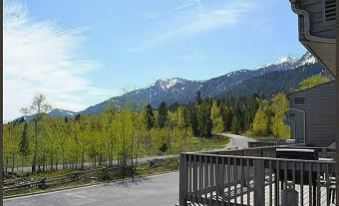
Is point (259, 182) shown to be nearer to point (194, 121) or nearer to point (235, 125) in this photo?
point (194, 121)

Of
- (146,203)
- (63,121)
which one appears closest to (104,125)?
(63,121)

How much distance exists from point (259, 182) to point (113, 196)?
766cm

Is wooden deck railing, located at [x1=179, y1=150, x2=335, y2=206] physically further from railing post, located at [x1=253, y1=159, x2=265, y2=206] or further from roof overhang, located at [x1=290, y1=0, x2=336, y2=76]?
roof overhang, located at [x1=290, y1=0, x2=336, y2=76]

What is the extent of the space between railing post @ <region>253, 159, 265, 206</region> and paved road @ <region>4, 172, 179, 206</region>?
16.4 feet

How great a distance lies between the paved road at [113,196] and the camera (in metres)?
12.3

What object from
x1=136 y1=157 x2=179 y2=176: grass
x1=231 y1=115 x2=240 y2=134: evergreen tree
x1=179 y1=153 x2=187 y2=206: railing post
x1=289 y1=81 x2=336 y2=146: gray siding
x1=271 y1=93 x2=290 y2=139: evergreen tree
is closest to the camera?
x1=179 y1=153 x2=187 y2=206: railing post

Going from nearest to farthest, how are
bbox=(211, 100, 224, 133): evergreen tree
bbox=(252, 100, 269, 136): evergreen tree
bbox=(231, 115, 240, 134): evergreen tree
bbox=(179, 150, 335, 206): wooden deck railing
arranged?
bbox=(179, 150, 335, 206): wooden deck railing, bbox=(252, 100, 269, 136): evergreen tree, bbox=(211, 100, 224, 133): evergreen tree, bbox=(231, 115, 240, 134): evergreen tree

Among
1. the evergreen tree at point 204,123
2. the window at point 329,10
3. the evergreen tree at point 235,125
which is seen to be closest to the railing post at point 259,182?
the window at point 329,10

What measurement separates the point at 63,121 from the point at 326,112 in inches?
718

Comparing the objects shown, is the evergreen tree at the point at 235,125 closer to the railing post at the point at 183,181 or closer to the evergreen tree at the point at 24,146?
the evergreen tree at the point at 24,146

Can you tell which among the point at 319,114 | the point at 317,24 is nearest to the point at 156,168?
the point at 319,114

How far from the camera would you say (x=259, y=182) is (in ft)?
22.5

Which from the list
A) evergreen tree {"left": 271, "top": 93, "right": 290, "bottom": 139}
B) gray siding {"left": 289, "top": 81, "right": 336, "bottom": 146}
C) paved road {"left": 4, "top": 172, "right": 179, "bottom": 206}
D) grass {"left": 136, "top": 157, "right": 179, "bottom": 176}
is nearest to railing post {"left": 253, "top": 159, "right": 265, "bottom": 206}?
paved road {"left": 4, "top": 172, "right": 179, "bottom": 206}

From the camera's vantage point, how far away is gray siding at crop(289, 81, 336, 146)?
19.5 metres
